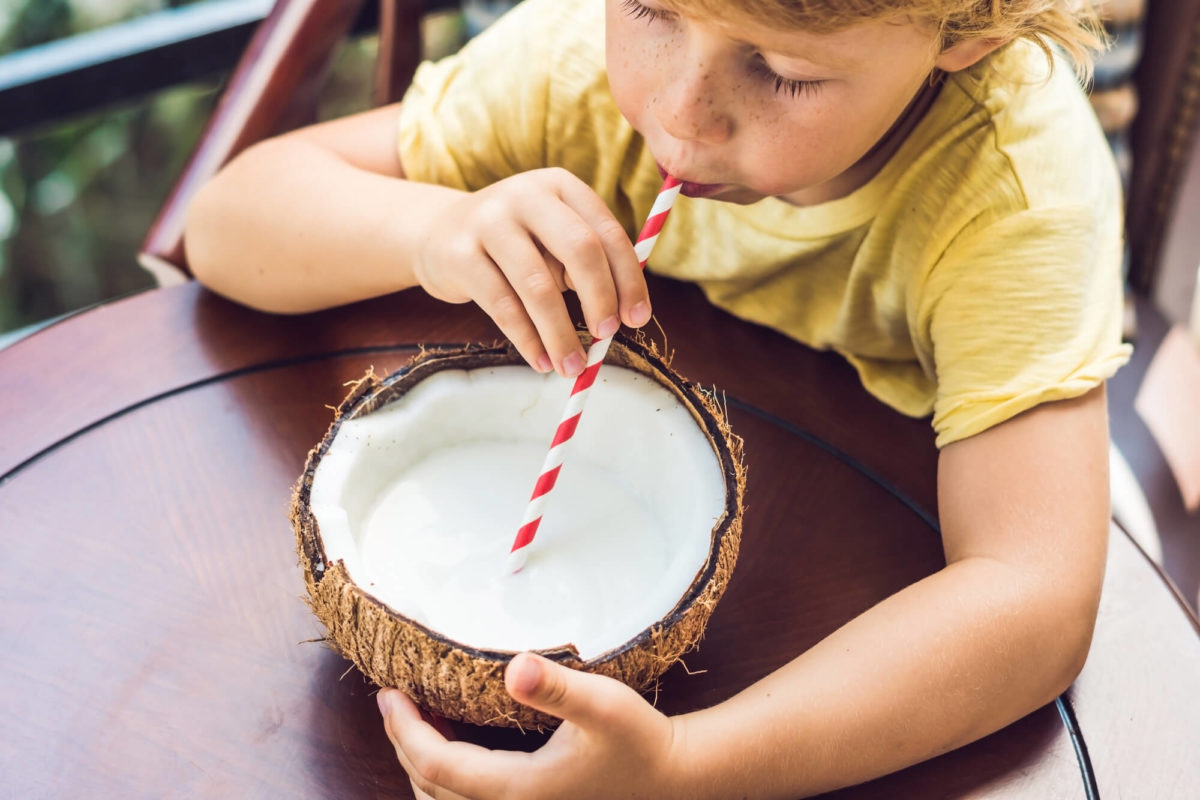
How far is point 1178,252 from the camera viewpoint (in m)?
1.30

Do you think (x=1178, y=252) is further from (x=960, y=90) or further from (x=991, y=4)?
(x=991, y=4)

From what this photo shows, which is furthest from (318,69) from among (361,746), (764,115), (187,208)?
(361,746)

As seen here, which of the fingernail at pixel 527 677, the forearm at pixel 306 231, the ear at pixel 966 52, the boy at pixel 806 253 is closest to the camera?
the fingernail at pixel 527 677

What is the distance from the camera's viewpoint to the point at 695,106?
655mm

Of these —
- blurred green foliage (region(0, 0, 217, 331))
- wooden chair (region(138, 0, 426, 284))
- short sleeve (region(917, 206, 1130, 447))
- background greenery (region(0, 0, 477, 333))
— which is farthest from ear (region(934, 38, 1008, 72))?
blurred green foliage (region(0, 0, 217, 331))

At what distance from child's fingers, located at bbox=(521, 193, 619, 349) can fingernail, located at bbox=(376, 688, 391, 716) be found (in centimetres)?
23

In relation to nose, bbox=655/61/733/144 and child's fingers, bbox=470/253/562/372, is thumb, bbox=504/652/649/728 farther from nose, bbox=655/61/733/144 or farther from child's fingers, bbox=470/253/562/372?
nose, bbox=655/61/733/144

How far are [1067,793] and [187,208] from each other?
0.84m

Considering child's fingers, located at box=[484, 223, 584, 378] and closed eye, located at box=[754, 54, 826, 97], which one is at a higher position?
closed eye, located at box=[754, 54, 826, 97]

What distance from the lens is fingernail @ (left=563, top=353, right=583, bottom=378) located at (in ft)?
2.24

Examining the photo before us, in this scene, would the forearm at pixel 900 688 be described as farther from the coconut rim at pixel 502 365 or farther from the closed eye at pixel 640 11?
Answer: the closed eye at pixel 640 11

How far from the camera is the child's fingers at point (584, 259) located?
0.67 m

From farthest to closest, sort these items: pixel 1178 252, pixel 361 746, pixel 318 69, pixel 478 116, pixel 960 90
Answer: pixel 1178 252 → pixel 318 69 → pixel 478 116 → pixel 960 90 → pixel 361 746

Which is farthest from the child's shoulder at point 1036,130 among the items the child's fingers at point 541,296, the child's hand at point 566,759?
the child's hand at point 566,759
